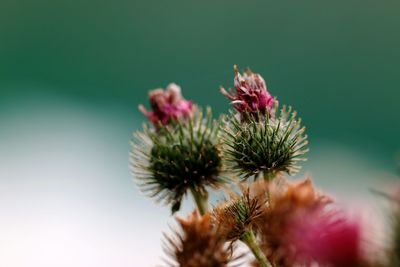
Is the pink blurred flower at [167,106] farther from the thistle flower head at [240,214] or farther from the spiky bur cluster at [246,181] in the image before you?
the thistle flower head at [240,214]

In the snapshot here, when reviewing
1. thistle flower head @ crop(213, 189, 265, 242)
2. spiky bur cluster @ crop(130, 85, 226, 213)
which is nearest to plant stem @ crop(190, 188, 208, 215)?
spiky bur cluster @ crop(130, 85, 226, 213)

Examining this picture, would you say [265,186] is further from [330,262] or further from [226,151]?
[330,262]

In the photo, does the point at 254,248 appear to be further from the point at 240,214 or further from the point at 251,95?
the point at 251,95

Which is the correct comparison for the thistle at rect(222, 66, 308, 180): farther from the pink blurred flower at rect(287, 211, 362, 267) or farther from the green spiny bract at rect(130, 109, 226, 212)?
the pink blurred flower at rect(287, 211, 362, 267)

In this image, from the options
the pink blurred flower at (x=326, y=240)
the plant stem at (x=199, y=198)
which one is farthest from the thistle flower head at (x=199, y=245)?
the plant stem at (x=199, y=198)

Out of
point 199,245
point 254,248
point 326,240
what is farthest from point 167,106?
point 326,240
